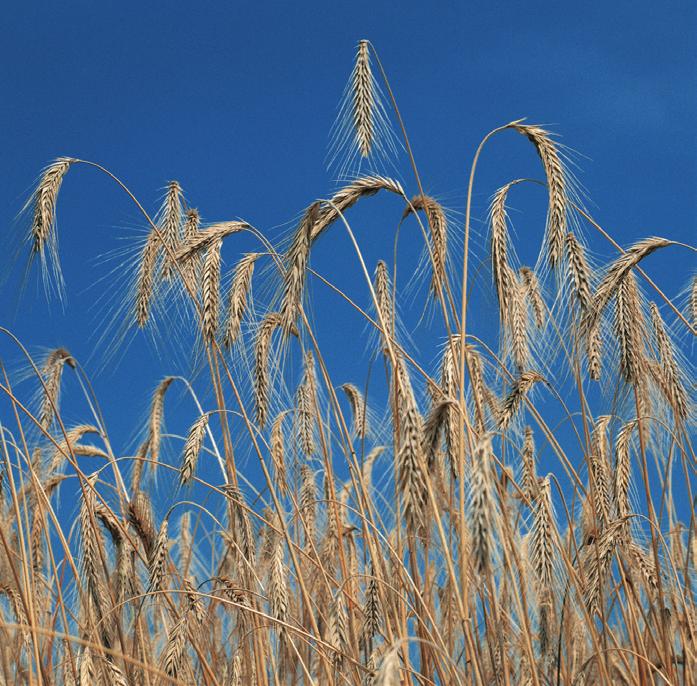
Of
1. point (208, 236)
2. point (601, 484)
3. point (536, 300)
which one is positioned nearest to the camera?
point (601, 484)

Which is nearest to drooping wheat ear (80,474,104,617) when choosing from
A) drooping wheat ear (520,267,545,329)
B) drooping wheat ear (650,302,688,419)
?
drooping wheat ear (650,302,688,419)

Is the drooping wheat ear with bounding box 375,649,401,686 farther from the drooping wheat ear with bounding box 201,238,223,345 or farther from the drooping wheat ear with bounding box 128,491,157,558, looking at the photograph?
the drooping wheat ear with bounding box 128,491,157,558

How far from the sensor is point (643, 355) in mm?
3250

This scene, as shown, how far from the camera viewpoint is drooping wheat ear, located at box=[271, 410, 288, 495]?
4219 mm

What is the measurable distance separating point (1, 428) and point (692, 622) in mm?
2858

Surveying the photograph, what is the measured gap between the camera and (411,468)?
2.10 metres

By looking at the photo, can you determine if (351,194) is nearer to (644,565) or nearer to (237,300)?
(237,300)

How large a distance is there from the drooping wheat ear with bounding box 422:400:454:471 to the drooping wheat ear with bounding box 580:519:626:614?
0.83 m

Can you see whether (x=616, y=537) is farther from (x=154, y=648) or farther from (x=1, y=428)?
(x=154, y=648)

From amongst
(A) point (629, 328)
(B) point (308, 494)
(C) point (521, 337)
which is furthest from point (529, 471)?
(A) point (629, 328)

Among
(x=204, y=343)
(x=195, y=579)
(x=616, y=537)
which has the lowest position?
(x=616, y=537)

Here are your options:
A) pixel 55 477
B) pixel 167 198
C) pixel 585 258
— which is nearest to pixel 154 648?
pixel 55 477

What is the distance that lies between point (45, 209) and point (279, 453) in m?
1.70

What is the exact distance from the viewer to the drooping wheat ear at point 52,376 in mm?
4254
